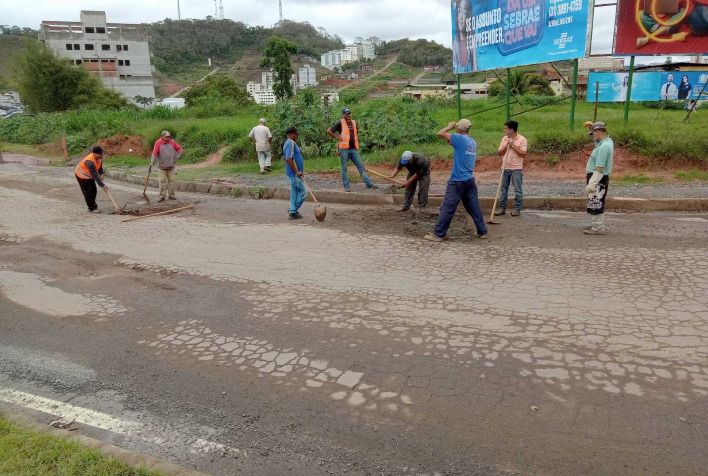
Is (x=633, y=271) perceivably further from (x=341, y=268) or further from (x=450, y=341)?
(x=341, y=268)

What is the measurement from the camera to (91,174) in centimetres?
1001

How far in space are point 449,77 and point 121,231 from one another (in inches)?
2773

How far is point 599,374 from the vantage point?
3555mm

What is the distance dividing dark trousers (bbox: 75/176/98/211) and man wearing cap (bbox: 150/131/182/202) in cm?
130

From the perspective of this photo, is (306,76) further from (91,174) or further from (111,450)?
(111,450)

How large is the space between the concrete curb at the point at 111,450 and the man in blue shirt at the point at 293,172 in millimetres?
5873

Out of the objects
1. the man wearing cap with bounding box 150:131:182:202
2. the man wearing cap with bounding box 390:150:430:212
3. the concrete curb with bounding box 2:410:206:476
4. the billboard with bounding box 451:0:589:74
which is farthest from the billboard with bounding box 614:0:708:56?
→ the concrete curb with bounding box 2:410:206:476

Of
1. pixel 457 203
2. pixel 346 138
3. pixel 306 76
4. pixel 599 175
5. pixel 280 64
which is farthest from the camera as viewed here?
pixel 306 76

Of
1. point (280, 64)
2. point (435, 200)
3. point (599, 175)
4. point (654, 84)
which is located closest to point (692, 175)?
point (599, 175)

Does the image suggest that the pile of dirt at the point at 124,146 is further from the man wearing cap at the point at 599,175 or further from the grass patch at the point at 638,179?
the man wearing cap at the point at 599,175

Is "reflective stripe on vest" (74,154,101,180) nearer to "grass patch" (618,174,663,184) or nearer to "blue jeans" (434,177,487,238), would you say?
"blue jeans" (434,177,487,238)

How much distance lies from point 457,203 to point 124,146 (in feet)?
57.8

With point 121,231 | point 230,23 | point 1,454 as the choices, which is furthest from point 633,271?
point 230,23

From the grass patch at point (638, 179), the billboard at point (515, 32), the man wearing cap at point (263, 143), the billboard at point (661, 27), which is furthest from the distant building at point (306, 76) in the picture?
the grass patch at point (638, 179)
